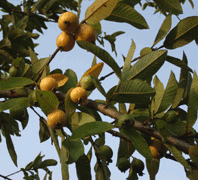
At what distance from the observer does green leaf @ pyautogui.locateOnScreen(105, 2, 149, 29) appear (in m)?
1.06

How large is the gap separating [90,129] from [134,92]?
0.21 meters

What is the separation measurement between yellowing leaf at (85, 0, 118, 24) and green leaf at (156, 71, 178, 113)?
1.28 ft

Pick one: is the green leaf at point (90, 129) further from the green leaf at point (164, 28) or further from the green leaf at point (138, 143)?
the green leaf at point (164, 28)

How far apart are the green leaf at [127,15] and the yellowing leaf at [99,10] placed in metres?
0.08

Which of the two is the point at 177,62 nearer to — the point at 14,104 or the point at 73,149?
the point at 73,149

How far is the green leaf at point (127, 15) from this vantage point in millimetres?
1061

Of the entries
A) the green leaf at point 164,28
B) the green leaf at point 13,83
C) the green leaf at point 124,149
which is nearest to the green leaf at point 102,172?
the green leaf at point 124,149

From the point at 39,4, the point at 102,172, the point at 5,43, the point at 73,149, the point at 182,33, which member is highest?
the point at 39,4

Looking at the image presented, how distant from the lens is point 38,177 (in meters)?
2.51

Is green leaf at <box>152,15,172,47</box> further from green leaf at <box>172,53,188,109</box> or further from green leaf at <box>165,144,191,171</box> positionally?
green leaf at <box>165,144,191,171</box>

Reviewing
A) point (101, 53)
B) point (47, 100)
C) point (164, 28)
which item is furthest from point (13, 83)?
point (164, 28)

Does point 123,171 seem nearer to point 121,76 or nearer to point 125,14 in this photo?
point 121,76

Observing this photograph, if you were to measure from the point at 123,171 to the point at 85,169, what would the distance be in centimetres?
26

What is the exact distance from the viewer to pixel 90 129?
79 cm
